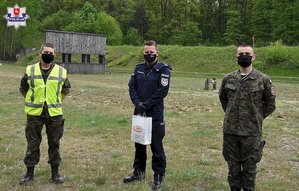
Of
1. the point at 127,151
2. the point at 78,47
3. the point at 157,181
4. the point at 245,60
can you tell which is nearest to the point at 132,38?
the point at 78,47

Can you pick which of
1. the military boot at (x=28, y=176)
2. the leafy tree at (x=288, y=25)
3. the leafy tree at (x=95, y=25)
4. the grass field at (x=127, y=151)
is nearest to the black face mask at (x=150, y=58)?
the grass field at (x=127, y=151)

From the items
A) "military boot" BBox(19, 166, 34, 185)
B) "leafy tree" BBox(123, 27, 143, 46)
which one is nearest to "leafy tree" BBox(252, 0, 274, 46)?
"leafy tree" BBox(123, 27, 143, 46)

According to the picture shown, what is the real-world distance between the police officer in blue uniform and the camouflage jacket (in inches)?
44.8

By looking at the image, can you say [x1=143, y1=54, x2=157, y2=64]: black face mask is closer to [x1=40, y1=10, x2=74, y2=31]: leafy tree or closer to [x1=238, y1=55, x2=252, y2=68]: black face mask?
[x1=238, y1=55, x2=252, y2=68]: black face mask

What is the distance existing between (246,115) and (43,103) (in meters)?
3.13

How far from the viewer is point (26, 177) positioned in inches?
262

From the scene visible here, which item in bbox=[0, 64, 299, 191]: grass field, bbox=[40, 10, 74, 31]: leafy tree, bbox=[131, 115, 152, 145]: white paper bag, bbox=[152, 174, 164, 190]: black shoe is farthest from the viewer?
bbox=[40, 10, 74, 31]: leafy tree

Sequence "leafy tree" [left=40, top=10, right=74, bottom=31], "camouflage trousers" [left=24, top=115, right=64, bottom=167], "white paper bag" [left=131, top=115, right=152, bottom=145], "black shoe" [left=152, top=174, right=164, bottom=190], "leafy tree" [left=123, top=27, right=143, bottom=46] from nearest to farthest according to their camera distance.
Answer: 1. "white paper bag" [left=131, top=115, right=152, bottom=145]
2. "black shoe" [left=152, top=174, right=164, bottom=190]
3. "camouflage trousers" [left=24, top=115, right=64, bottom=167]
4. "leafy tree" [left=123, top=27, right=143, bottom=46]
5. "leafy tree" [left=40, top=10, right=74, bottom=31]

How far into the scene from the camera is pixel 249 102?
18.8 ft

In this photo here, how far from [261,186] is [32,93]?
4073 mm

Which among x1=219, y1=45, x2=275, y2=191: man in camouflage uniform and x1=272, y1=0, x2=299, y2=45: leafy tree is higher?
x1=272, y1=0, x2=299, y2=45: leafy tree

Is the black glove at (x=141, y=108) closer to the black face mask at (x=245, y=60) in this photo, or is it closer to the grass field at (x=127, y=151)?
the grass field at (x=127, y=151)

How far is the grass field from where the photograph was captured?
6.88 meters

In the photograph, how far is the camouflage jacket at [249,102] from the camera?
5723 mm
